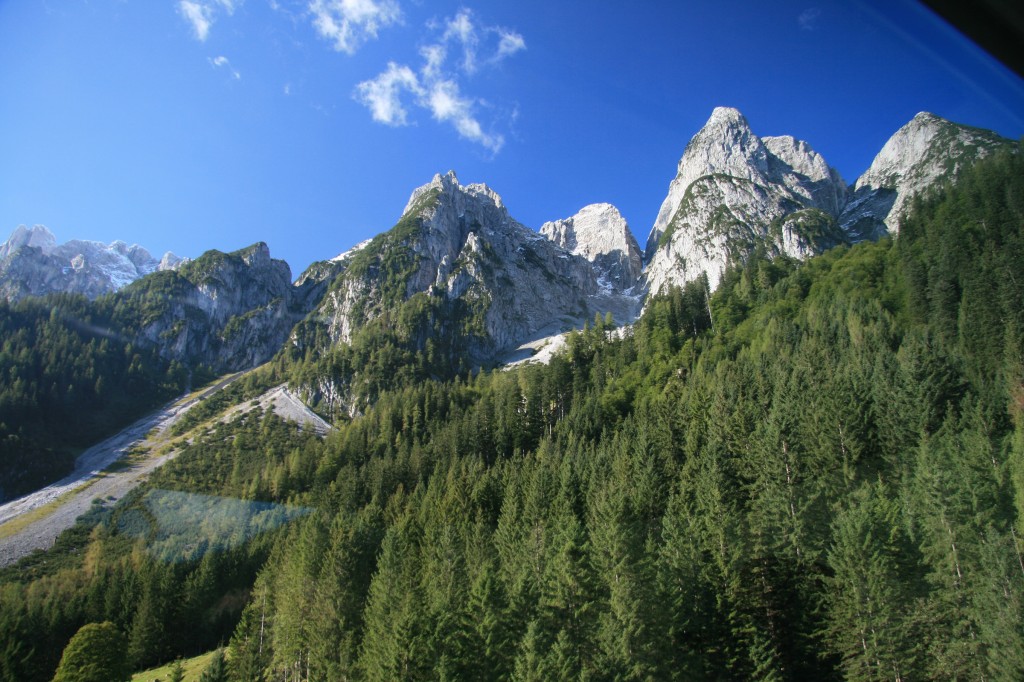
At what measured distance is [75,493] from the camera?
129000 millimetres

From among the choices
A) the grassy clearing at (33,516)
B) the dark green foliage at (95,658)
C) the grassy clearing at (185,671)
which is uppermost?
the grassy clearing at (33,516)

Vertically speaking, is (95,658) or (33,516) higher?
(33,516)

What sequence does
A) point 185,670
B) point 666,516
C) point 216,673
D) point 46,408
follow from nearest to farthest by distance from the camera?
point 216,673
point 666,516
point 185,670
point 46,408

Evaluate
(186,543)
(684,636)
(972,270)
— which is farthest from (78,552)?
(972,270)

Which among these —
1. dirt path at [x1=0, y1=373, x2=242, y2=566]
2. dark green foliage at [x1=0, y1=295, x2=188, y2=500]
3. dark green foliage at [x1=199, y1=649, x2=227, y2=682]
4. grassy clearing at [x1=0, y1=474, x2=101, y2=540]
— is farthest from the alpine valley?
dark green foliage at [x1=0, y1=295, x2=188, y2=500]

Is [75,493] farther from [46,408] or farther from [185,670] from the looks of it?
[185,670]

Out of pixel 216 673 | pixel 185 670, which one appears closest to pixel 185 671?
pixel 185 670

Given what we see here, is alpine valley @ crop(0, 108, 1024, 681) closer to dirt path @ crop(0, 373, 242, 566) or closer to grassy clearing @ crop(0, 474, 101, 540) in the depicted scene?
grassy clearing @ crop(0, 474, 101, 540)

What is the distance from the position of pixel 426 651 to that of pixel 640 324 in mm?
90488

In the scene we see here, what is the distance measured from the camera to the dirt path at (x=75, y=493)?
105625 millimetres

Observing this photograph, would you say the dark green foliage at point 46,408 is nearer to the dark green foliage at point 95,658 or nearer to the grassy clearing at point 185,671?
the grassy clearing at point 185,671

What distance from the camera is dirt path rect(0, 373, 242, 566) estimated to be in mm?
105625

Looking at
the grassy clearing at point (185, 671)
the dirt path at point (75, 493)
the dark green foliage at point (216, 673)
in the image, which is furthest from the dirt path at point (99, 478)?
the dark green foliage at point (216, 673)

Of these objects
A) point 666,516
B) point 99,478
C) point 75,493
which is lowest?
point 666,516
